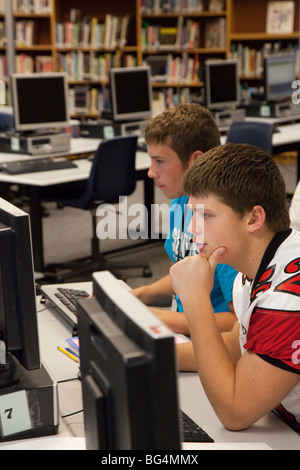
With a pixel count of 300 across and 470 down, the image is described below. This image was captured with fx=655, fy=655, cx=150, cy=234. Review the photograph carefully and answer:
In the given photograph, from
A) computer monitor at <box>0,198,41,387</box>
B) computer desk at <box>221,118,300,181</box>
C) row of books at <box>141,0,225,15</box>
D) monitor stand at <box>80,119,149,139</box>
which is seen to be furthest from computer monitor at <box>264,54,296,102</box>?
computer monitor at <box>0,198,41,387</box>

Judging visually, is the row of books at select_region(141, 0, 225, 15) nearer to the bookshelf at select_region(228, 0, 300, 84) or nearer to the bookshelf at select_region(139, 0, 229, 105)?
the bookshelf at select_region(139, 0, 229, 105)

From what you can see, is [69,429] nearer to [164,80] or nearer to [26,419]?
[26,419]

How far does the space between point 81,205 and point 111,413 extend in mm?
3219

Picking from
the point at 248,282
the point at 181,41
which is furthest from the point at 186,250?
the point at 181,41

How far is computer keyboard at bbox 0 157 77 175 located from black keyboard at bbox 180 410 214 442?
285 centimetres

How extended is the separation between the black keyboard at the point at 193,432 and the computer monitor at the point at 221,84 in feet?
14.1

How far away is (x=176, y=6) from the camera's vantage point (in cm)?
677

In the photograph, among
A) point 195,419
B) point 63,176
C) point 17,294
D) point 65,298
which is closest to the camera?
point 17,294

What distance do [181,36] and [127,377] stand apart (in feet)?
21.6

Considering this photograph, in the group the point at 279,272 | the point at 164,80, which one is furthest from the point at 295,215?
the point at 164,80

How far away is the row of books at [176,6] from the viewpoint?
6773 millimetres

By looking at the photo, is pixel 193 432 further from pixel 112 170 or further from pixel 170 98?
pixel 170 98

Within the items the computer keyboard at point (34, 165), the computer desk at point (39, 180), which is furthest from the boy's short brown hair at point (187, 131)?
the computer keyboard at point (34, 165)

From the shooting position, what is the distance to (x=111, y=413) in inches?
28.8
